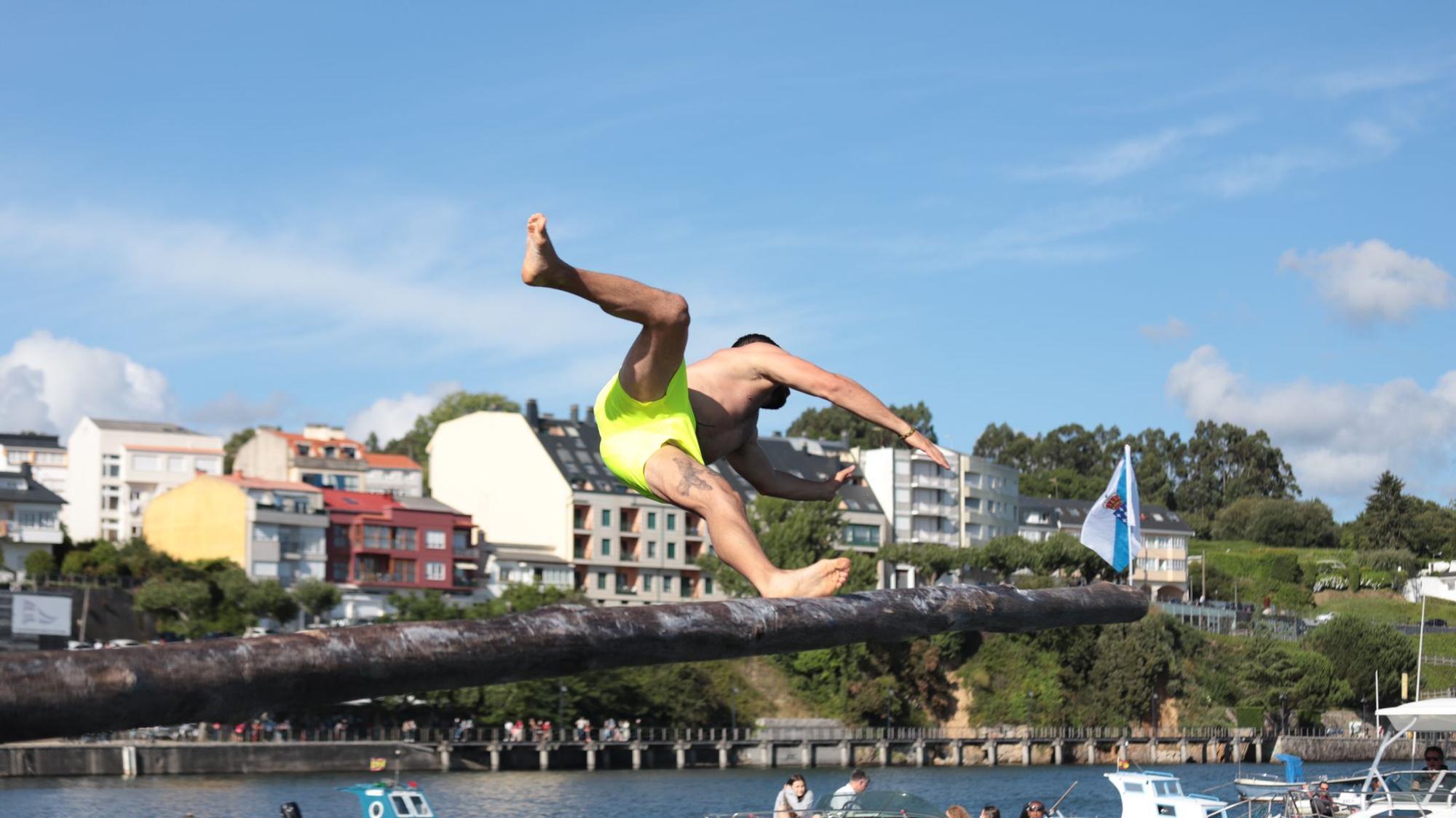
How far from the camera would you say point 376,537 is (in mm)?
101250

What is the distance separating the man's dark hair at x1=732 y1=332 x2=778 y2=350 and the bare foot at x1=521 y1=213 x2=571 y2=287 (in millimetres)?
1578

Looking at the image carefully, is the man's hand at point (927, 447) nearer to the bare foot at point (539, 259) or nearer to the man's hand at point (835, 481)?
the man's hand at point (835, 481)

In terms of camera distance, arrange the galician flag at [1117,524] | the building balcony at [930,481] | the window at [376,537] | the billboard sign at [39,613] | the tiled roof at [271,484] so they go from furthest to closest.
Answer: the building balcony at [930,481] < the window at [376,537] < the tiled roof at [271,484] < the billboard sign at [39,613] < the galician flag at [1117,524]

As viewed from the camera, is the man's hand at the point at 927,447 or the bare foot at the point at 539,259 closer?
the bare foot at the point at 539,259

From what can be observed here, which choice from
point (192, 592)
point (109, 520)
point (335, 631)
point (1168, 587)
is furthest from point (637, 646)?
point (1168, 587)

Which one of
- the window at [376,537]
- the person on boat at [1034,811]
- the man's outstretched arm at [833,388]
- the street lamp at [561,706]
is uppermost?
the window at [376,537]

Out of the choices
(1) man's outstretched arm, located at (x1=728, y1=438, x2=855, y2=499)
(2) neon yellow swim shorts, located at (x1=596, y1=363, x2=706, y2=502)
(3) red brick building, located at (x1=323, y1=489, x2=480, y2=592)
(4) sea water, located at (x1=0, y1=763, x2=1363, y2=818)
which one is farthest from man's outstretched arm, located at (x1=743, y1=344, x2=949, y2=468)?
(3) red brick building, located at (x1=323, y1=489, x2=480, y2=592)

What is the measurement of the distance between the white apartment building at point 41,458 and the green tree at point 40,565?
124 ft

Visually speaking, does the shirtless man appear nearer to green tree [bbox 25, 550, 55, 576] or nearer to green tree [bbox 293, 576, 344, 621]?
green tree [bbox 293, 576, 344, 621]

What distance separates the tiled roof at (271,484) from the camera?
99625mm

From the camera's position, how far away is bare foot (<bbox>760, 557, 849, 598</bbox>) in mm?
5352

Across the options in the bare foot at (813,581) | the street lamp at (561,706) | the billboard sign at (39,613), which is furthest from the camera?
the street lamp at (561,706)

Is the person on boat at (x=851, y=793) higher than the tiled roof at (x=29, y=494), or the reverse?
the tiled roof at (x=29, y=494)

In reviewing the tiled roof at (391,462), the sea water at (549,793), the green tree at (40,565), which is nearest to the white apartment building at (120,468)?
the tiled roof at (391,462)
